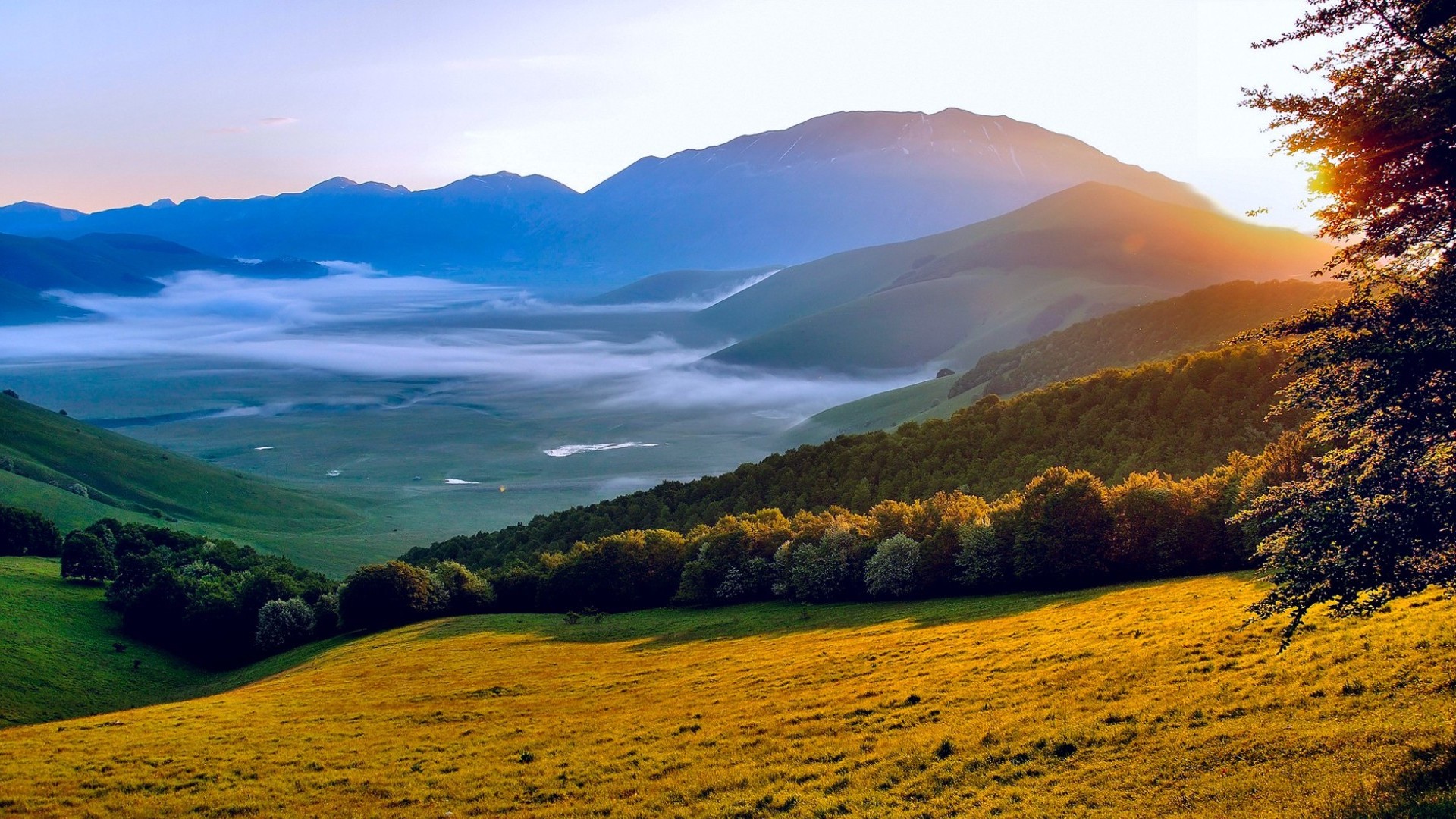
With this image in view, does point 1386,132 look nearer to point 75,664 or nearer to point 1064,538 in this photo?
point 1064,538

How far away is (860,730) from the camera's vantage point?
2961 centimetres

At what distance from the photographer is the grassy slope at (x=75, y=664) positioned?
60.7 metres

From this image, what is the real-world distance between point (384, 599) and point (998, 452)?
67.6 meters

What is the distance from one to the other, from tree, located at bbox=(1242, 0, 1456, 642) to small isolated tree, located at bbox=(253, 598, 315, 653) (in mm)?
79285

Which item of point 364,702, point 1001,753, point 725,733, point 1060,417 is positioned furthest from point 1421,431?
point 1060,417

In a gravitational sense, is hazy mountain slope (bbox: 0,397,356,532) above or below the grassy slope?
above

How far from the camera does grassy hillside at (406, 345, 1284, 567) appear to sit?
90250 millimetres

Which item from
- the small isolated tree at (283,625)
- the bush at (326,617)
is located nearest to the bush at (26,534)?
the small isolated tree at (283,625)

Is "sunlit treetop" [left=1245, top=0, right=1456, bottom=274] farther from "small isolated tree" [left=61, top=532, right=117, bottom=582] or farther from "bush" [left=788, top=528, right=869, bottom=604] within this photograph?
"small isolated tree" [left=61, top=532, right=117, bottom=582]

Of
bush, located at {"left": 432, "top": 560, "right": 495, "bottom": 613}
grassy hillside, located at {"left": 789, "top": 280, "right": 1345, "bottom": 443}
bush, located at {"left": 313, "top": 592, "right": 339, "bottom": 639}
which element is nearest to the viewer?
bush, located at {"left": 313, "top": 592, "right": 339, "bottom": 639}

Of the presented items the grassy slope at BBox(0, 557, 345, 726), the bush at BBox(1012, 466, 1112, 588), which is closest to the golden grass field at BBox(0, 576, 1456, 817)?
the bush at BBox(1012, 466, 1112, 588)

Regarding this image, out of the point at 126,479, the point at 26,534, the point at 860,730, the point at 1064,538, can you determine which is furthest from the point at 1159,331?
the point at 126,479

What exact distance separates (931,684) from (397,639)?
4839 centimetres

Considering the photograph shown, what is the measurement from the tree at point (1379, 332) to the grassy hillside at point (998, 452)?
6843 centimetres
